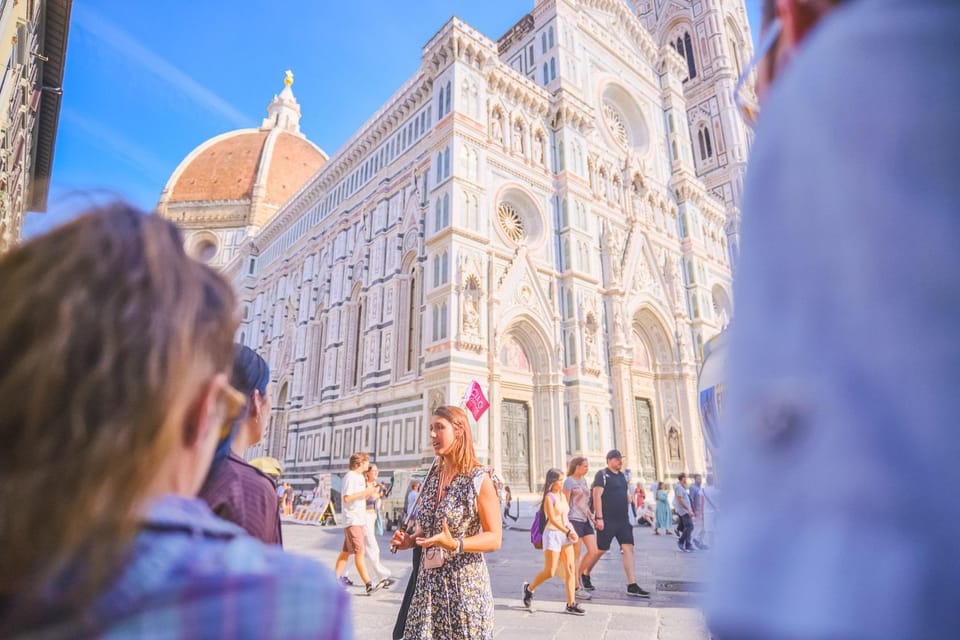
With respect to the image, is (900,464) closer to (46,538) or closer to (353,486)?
(46,538)

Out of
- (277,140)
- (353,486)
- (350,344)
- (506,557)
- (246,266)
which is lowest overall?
(506,557)

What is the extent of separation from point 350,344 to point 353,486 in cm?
1344

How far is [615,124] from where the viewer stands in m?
22.4

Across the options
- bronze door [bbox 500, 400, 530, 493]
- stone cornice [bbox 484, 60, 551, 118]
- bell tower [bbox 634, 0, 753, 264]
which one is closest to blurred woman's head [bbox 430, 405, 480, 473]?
bronze door [bbox 500, 400, 530, 493]

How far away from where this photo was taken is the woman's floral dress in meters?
2.52

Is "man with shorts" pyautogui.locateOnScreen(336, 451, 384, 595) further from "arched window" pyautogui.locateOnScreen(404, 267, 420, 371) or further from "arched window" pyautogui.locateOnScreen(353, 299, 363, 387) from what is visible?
"arched window" pyautogui.locateOnScreen(353, 299, 363, 387)

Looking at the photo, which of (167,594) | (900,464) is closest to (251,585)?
(167,594)

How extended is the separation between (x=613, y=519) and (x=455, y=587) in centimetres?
357

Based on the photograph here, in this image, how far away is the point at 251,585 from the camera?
518 mm

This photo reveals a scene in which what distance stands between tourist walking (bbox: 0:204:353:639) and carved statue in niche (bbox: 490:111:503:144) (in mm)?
16993

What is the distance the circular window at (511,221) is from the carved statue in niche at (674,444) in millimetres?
9251

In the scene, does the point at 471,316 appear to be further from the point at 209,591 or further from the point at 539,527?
the point at 209,591

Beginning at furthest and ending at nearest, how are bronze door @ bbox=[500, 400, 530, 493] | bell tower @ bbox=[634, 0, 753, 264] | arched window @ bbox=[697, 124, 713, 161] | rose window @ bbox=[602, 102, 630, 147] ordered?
arched window @ bbox=[697, 124, 713, 161] < bell tower @ bbox=[634, 0, 753, 264] < rose window @ bbox=[602, 102, 630, 147] < bronze door @ bbox=[500, 400, 530, 493]

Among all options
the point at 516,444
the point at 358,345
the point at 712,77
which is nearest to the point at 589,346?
the point at 516,444
